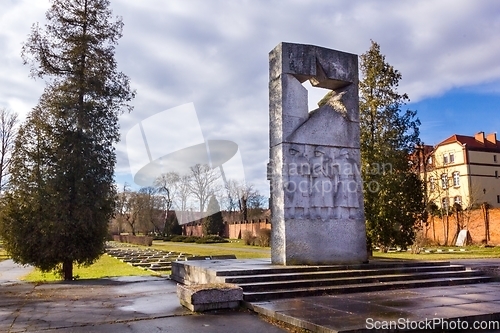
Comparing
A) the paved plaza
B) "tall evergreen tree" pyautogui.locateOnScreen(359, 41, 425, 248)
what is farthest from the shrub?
the paved plaza

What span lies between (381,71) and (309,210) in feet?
37.4

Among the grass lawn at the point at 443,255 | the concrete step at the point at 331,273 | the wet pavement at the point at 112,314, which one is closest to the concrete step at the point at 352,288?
the concrete step at the point at 331,273

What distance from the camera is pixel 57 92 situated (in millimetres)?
13672

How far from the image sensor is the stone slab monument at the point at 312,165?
10.8m

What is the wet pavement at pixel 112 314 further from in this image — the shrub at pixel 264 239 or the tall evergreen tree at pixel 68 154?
the shrub at pixel 264 239

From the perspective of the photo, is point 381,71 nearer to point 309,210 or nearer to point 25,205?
point 309,210

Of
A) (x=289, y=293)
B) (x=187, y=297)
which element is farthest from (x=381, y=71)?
(x=187, y=297)

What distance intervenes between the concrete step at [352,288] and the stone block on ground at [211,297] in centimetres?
31

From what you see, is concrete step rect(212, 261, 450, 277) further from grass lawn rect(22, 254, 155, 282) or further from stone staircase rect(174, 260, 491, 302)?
grass lawn rect(22, 254, 155, 282)

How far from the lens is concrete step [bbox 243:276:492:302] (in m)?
7.80

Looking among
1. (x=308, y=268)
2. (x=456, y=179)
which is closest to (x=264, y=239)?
(x=456, y=179)

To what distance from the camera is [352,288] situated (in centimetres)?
855

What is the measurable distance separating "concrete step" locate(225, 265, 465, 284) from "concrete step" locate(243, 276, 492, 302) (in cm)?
51

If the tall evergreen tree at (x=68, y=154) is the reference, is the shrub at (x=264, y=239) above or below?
below
